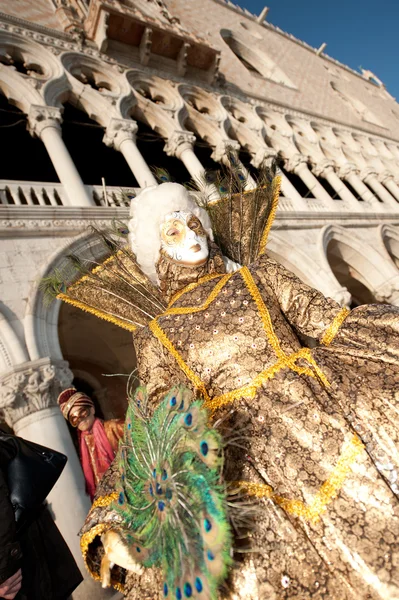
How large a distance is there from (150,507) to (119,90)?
9075mm

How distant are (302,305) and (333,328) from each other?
7.7 inches

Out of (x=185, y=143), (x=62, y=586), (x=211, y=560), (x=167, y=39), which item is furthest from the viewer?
(x=167, y=39)

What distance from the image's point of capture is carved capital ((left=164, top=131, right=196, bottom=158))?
8156mm

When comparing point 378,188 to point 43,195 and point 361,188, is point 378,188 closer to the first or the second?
point 361,188

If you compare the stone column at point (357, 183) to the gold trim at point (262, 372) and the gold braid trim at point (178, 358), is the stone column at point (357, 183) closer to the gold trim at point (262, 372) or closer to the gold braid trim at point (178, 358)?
the gold trim at point (262, 372)

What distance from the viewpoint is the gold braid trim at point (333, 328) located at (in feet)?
5.73

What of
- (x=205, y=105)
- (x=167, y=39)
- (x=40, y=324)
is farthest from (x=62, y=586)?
(x=167, y=39)

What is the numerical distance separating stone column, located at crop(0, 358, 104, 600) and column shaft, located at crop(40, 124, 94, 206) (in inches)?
121

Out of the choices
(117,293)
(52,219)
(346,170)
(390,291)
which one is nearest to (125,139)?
(52,219)

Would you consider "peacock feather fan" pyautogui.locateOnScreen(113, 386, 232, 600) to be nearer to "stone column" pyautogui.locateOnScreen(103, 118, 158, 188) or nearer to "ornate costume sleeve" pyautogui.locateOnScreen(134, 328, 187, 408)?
"ornate costume sleeve" pyautogui.locateOnScreen(134, 328, 187, 408)

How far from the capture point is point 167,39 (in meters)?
9.45

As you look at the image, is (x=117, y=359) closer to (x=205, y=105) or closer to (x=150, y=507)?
(x=150, y=507)

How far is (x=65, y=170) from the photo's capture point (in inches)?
239

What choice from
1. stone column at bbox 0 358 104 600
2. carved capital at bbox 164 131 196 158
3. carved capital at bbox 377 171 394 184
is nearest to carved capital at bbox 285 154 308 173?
A: carved capital at bbox 164 131 196 158
